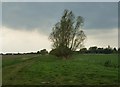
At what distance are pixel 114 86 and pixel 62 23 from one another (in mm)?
46346

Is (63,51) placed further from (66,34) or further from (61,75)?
(61,75)

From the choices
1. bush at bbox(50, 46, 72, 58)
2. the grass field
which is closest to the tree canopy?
bush at bbox(50, 46, 72, 58)

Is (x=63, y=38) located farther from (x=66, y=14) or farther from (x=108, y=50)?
(x=108, y=50)

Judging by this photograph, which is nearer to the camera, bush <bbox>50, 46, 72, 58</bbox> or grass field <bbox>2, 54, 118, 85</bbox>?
grass field <bbox>2, 54, 118, 85</bbox>

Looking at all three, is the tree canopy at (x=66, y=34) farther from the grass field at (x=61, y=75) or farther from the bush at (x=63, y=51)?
the grass field at (x=61, y=75)

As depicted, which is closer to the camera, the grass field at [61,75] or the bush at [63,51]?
the grass field at [61,75]

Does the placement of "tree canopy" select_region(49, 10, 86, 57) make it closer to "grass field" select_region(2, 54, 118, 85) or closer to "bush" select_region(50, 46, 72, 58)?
"bush" select_region(50, 46, 72, 58)

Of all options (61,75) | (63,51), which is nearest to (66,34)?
(63,51)

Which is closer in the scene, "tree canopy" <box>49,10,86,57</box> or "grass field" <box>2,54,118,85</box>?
"grass field" <box>2,54,118,85</box>

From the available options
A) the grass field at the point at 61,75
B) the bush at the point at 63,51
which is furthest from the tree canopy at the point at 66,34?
the grass field at the point at 61,75

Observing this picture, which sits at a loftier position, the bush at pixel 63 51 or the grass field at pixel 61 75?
the bush at pixel 63 51

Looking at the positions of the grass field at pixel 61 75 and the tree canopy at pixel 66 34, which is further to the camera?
the tree canopy at pixel 66 34

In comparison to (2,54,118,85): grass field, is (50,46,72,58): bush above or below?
above

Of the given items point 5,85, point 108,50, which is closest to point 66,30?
point 108,50
